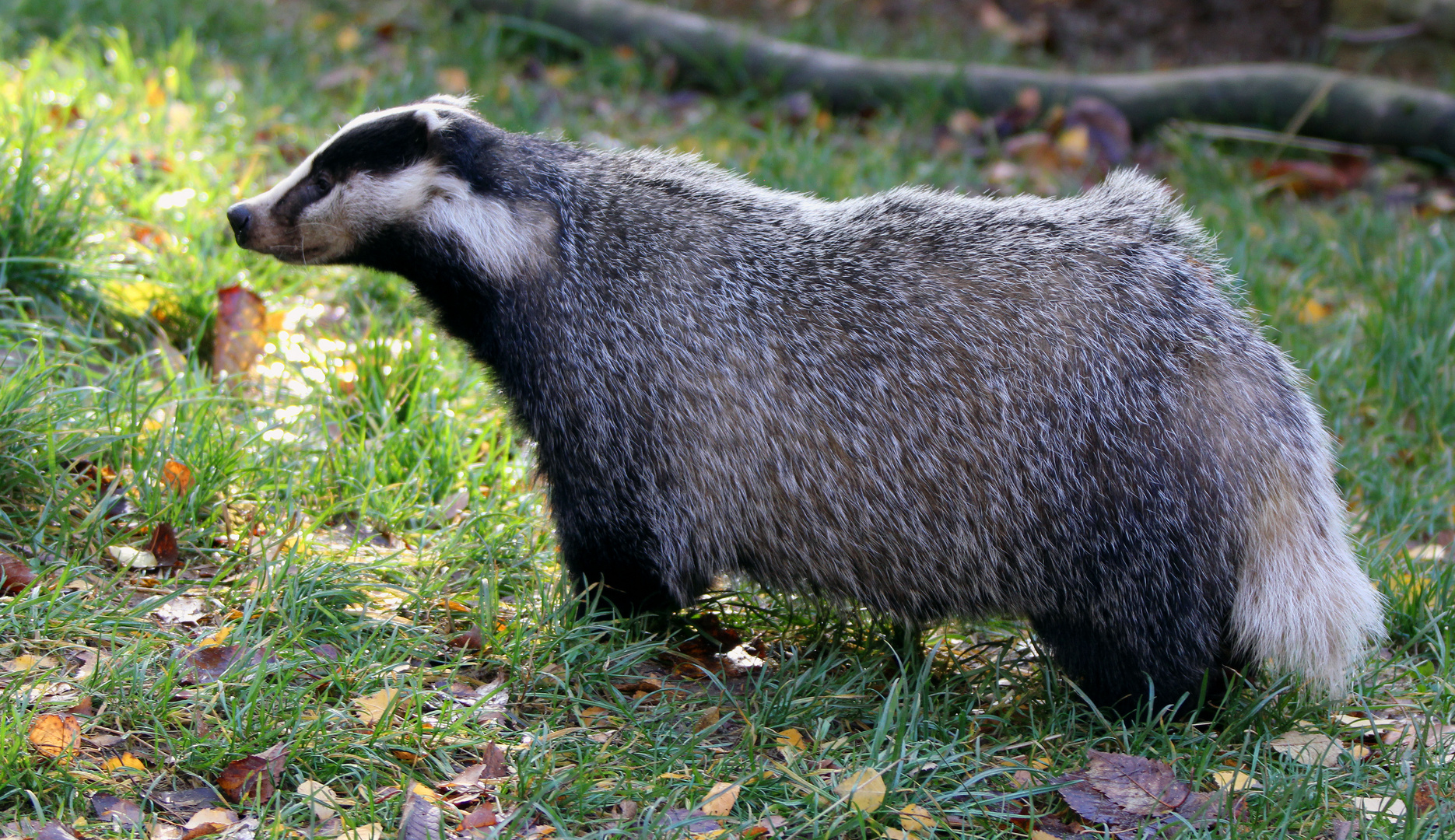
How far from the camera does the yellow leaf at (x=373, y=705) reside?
127 inches

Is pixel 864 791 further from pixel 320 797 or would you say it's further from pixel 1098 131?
pixel 1098 131

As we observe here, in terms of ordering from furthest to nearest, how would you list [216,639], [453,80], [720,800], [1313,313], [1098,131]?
[1098,131]
[453,80]
[1313,313]
[216,639]
[720,800]

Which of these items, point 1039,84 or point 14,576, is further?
point 1039,84

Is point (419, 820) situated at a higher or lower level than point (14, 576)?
lower

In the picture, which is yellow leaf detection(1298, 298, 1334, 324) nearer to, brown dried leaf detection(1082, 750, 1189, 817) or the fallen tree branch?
the fallen tree branch

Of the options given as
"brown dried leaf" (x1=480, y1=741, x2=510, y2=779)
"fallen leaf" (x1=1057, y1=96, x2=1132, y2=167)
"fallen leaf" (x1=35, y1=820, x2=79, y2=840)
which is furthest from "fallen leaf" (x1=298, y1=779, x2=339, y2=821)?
"fallen leaf" (x1=1057, y1=96, x2=1132, y2=167)

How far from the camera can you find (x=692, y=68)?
8.32 metres

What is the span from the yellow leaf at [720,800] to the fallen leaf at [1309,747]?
5.09 ft

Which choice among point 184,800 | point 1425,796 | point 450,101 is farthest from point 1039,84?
point 184,800

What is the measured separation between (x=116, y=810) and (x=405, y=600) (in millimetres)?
1093

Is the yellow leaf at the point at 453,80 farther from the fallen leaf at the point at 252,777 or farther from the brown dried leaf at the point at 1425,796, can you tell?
the brown dried leaf at the point at 1425,796

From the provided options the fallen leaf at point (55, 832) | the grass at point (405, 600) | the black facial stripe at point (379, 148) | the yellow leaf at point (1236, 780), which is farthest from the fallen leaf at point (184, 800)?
the yellow leaf at point (1236, 780)

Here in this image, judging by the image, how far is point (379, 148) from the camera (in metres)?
3.67

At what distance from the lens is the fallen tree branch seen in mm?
7523
